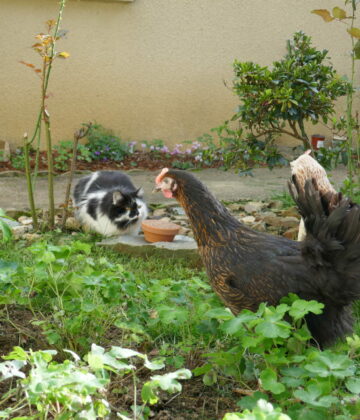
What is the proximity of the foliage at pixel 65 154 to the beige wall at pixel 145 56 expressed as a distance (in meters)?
0.45

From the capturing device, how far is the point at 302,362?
2.45m

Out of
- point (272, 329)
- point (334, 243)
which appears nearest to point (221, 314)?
point (272, 329)

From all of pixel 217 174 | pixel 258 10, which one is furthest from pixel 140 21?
pixel 217 174

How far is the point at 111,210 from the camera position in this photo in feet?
19.1

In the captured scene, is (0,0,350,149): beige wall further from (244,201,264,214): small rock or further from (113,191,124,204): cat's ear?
(113,191,124,204): cat's ear

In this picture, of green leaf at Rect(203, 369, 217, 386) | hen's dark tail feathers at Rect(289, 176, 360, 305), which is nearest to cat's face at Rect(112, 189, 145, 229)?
hen's dark tail feathers at Rect(289, 176, 360, 305)

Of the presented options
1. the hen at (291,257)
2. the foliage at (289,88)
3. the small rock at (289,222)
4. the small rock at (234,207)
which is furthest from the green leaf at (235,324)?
the small rock at (234,207)

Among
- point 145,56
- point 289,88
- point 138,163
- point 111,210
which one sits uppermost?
point 145,56

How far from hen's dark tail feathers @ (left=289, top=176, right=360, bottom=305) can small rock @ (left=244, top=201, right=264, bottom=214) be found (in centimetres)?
368

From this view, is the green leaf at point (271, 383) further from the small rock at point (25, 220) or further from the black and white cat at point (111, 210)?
the small rock at point (25, 220)

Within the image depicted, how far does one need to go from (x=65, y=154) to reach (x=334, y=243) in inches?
267

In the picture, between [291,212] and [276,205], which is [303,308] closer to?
[291,212]

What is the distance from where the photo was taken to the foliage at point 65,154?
873 cm

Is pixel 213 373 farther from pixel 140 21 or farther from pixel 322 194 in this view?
pixel 140 21
